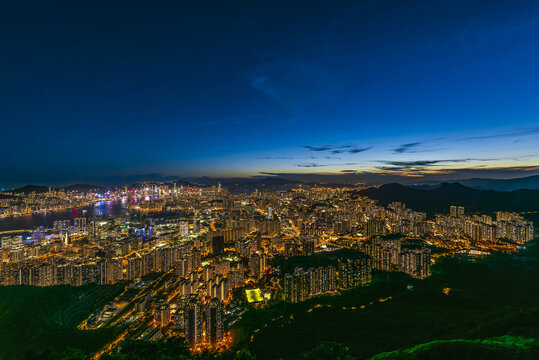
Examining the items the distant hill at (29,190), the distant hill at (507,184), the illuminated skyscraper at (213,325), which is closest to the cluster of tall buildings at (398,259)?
the illuminated skyscraper at (213,325)

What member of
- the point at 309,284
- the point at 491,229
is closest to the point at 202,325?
the point at 309,284

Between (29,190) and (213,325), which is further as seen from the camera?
(29,190)

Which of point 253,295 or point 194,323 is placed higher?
point 194,323

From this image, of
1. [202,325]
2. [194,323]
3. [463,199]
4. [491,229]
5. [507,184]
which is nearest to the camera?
[194,323]

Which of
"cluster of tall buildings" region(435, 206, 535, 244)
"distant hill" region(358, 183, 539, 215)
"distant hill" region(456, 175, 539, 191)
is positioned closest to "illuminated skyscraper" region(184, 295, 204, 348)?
"cluster of tall buildings" region(435, 206, 535, 244)

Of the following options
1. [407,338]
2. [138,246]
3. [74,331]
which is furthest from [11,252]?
[407,338]

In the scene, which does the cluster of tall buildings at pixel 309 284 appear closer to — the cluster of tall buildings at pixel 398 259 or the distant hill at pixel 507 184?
the cluster of tall buildings at pixel 398 259

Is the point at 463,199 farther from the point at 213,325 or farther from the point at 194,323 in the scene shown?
the point at 194,323

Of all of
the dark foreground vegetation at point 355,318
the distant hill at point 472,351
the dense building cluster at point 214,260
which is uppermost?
the distant hill at point 472,351
